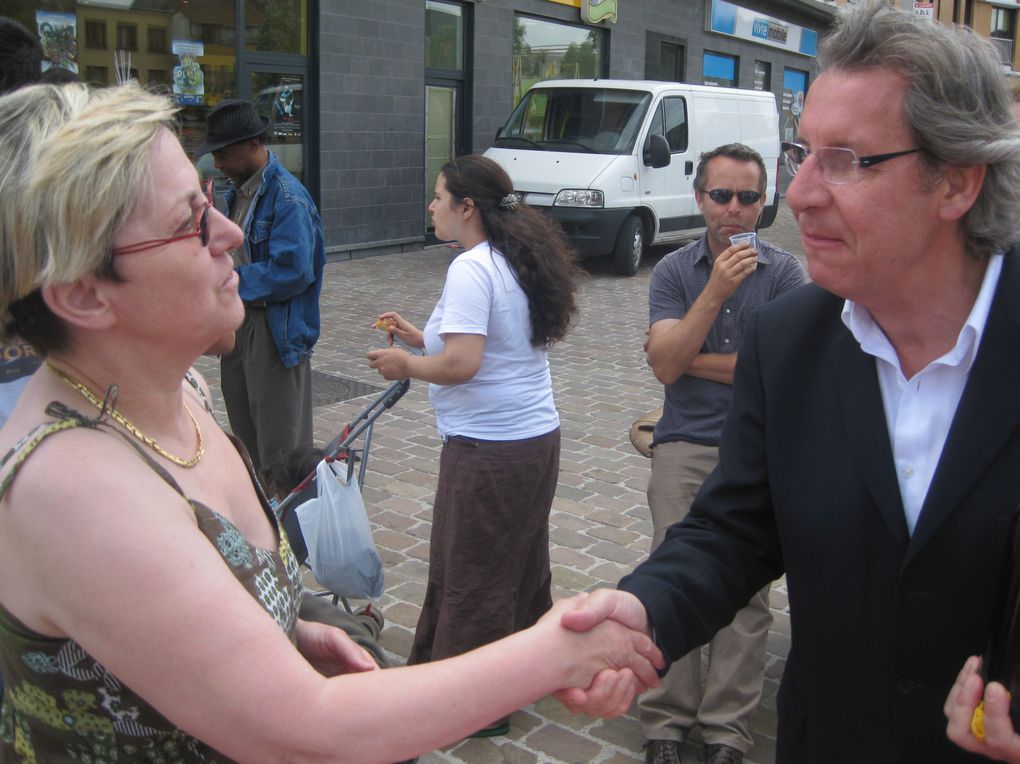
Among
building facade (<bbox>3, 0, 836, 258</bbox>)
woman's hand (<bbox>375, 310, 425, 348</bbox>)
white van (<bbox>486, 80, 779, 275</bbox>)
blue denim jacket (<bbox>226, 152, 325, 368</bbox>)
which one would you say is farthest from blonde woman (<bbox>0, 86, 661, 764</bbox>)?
white van (<bbox>486, 80, 779, 275</bbox>)

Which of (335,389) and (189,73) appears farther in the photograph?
(189,73)

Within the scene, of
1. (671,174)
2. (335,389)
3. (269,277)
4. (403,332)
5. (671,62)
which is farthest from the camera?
(671,62)

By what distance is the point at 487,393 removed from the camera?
4059mm

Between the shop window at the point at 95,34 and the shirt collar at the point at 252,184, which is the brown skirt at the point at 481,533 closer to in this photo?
the shirt collar at the point at 252,184

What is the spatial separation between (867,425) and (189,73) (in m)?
12.3

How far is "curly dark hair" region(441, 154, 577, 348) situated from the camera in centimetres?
410

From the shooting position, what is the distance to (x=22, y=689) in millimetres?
1747

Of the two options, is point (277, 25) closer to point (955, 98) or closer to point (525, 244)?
point (525, 244)

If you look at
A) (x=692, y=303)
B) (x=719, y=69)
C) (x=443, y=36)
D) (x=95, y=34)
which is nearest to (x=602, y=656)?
(x=692, y=303)

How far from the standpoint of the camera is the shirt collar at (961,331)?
1.99 metres

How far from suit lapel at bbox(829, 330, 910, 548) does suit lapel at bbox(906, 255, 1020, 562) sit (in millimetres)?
71

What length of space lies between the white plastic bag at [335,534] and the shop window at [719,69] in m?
22.6

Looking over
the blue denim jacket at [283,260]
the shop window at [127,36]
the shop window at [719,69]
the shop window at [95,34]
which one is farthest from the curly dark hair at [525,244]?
the shop window at [719,69]

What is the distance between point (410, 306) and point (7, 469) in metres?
10.2
